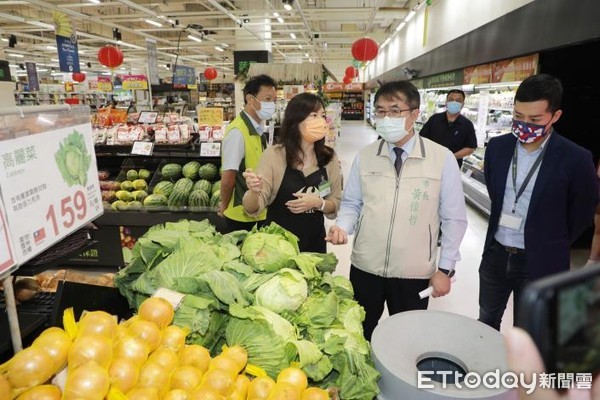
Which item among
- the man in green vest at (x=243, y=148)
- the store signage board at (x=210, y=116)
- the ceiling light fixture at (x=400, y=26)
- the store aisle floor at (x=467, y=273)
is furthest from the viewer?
the ceiling light fixture at (x=400, y=26)

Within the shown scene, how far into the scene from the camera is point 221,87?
69.3 feet

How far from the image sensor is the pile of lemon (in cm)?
96

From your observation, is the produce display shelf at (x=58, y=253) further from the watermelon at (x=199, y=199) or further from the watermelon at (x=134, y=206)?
the watermelon at (x=134, y=206)

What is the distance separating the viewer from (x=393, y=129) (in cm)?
205

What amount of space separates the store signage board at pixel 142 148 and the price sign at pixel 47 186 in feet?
9.55

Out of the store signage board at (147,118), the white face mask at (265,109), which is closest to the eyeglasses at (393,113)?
the white face mask at (265,109)

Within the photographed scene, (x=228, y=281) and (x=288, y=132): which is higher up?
(x=288, y=132)

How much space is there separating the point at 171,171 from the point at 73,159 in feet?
10.2

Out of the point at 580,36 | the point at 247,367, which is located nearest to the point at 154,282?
the point at 247,367

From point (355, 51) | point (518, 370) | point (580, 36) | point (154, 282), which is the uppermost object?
point (355, 51)

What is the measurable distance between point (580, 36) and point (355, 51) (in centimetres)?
722

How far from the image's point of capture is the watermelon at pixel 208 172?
440cm

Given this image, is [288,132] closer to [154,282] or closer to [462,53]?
[154,282]

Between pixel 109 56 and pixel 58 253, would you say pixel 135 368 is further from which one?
pixel 109 56
